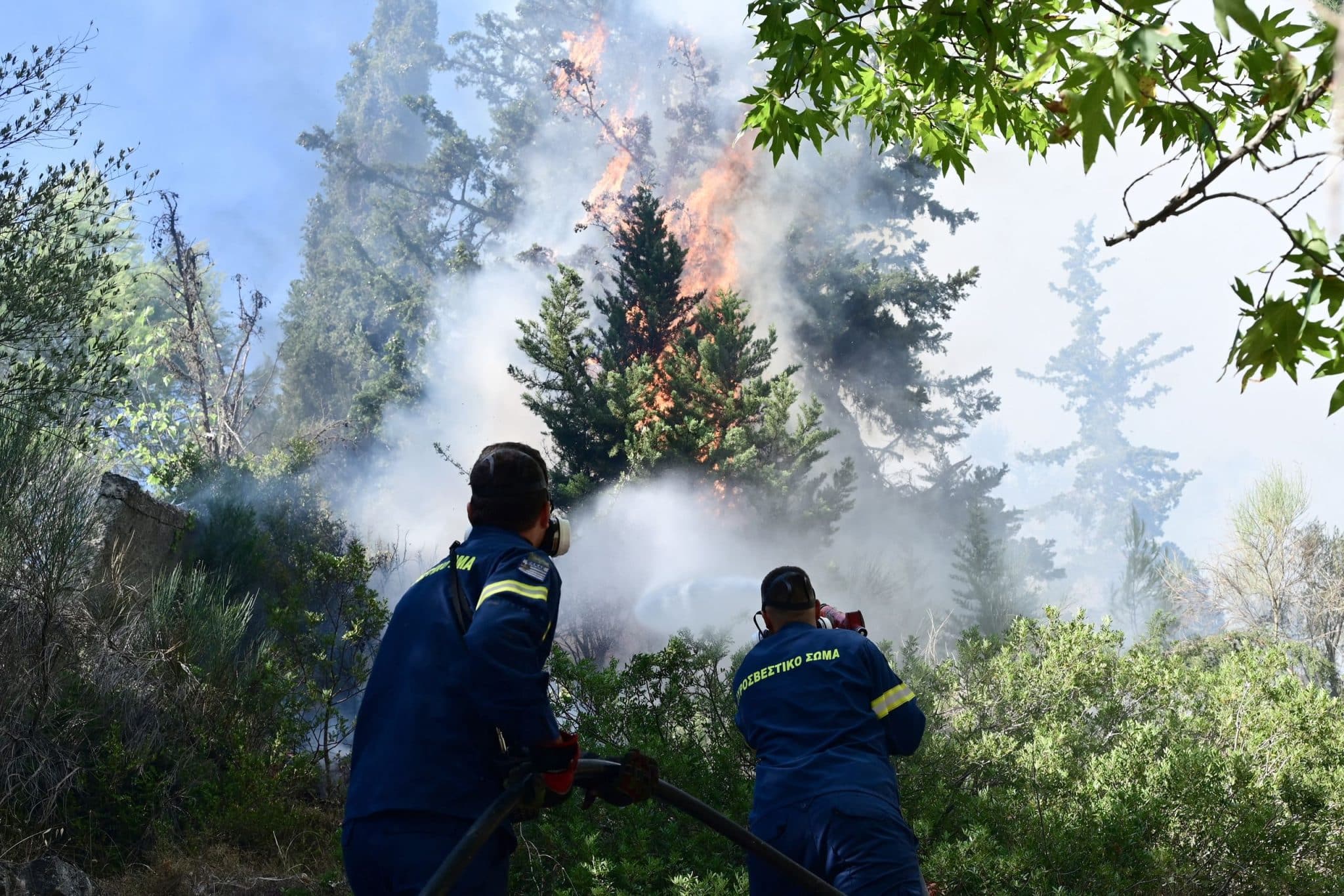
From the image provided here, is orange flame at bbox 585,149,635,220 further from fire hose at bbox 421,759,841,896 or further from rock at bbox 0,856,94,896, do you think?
fire hose at bbox 421,759,841,896

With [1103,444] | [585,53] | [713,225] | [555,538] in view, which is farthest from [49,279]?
[1103,444]

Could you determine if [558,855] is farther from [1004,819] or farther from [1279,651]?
[1279,651]

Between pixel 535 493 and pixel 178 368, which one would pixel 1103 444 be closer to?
pixel 178 368

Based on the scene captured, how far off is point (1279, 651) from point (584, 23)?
2389 inches

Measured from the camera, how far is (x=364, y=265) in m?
53.0

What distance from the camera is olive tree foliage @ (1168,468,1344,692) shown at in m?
20.0

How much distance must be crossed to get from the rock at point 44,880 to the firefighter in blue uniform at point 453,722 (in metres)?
3.61

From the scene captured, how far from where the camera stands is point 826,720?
136 inches

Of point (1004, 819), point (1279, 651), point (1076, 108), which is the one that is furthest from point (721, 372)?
point (1076, 108)

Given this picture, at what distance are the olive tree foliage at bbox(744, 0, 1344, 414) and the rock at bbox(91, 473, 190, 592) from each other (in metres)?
7.54

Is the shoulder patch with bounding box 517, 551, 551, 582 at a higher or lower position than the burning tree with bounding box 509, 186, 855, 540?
lower

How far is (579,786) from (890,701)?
1047mm

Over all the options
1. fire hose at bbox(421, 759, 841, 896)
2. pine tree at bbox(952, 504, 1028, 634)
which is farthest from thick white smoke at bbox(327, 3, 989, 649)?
fire hose at bbox(421, 759, 841, 896)

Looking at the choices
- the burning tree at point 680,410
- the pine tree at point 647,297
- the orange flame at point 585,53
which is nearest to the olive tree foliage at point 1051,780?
the burning tree at point 680,410
